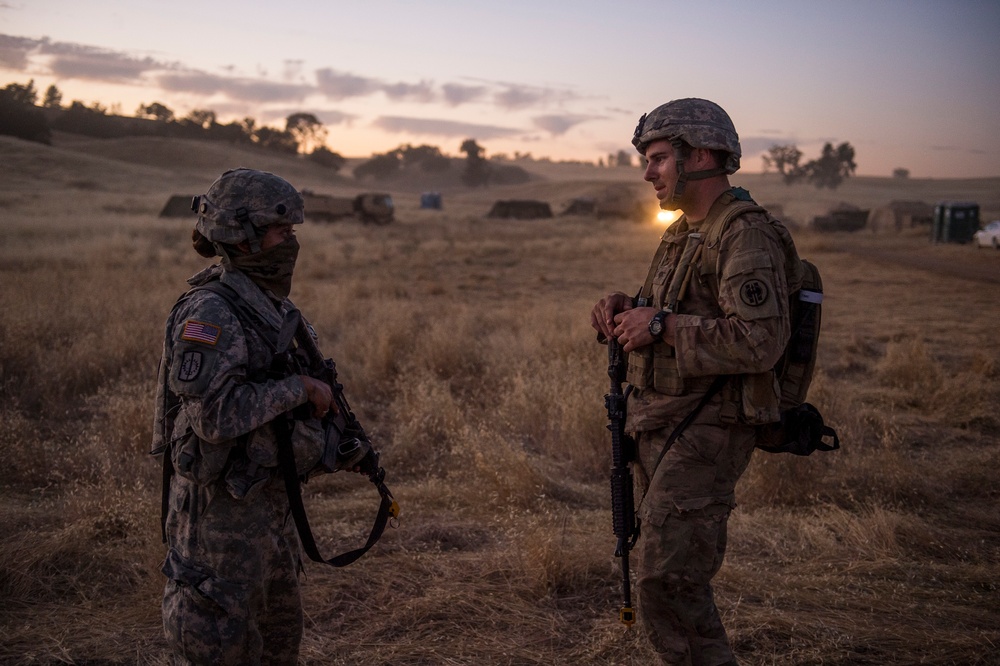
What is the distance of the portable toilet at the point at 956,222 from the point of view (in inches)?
1169

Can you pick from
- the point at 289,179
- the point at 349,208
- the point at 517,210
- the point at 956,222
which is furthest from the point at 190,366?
the point at 289,179

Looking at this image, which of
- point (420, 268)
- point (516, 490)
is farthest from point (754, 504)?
point (420, 268)

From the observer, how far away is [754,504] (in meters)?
5.14

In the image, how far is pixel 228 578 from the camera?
2344mm

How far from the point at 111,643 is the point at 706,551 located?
2676 millimetres

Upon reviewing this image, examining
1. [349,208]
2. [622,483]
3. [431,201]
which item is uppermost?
[431,201]

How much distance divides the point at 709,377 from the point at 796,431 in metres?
0.41

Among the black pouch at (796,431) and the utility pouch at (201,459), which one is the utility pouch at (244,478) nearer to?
the utility pouch at (201,459)

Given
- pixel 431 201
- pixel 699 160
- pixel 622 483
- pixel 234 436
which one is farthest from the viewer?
pixel 431 201

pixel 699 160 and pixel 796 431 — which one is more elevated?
pixel 699 160

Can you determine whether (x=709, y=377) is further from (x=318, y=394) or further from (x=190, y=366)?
(x=190, y=366)

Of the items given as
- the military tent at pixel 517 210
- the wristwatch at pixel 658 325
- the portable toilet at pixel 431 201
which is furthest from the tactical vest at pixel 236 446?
the portable toilet at pixel 431 201

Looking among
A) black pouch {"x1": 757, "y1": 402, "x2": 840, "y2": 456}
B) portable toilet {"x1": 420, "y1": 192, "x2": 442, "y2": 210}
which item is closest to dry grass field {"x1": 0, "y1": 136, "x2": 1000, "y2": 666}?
black pouch {"x1": 757, "y1": 402, "x2": 840, "y2": 456}

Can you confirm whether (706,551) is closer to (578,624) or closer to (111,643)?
(578,624)
